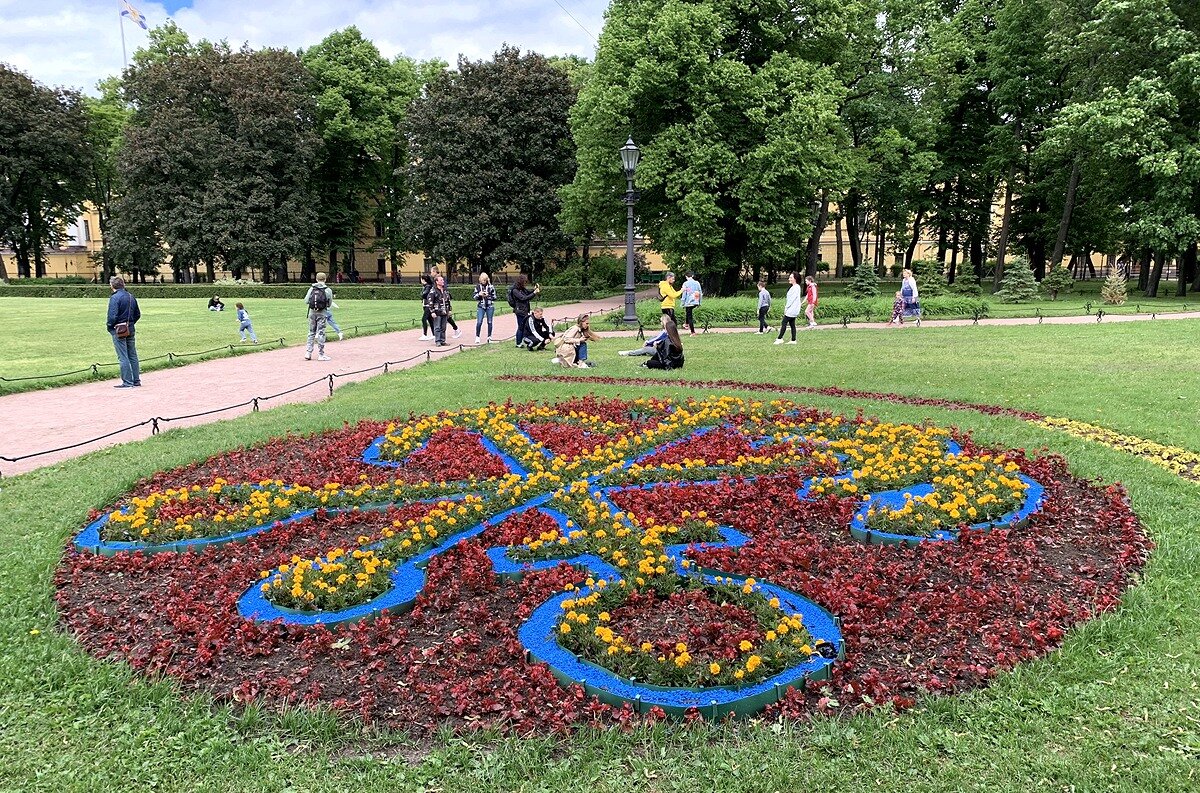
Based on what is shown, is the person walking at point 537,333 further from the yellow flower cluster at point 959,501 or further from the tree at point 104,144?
the tree at point 104,144

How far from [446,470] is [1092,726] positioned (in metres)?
5.40

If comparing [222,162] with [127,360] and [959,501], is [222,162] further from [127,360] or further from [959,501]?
[959,501]

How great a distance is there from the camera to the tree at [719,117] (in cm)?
2738

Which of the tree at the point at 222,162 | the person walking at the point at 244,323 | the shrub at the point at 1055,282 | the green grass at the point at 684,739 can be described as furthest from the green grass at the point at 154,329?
the shrub at the point at 1055,282

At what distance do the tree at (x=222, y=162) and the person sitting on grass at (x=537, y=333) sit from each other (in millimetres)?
33075

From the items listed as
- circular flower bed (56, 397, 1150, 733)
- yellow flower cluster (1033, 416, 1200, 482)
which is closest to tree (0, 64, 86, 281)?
circular flower bed (56, 397, 1150, 733)

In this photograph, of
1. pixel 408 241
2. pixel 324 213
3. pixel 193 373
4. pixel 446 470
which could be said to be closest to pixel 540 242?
pixel 408 241

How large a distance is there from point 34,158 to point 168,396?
47936 millimetres

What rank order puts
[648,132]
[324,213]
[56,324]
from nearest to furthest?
[56,324], [648,132], [324,213]

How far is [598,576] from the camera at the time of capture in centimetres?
495

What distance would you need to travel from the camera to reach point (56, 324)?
81.9 ft

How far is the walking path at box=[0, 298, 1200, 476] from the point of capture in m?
→ 9.42

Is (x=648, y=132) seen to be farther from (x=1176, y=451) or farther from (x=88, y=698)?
(x=88, y=698)

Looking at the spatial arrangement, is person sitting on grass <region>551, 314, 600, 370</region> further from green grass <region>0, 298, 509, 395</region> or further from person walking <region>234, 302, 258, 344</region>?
person walking <region>234, 302, 258, 344</region>
